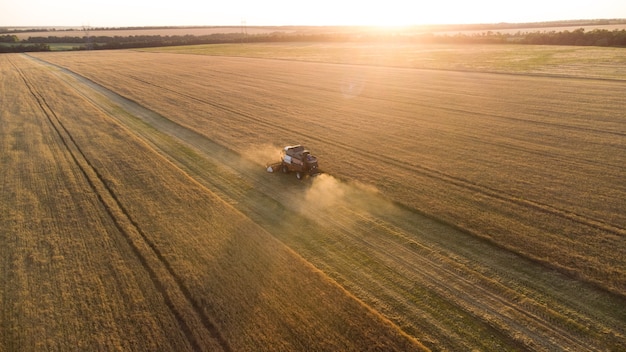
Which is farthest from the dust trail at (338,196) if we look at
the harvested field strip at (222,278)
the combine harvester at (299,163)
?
the harvested field strip at (222,278)

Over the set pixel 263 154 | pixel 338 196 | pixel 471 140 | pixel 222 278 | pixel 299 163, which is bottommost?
pixel 222 278

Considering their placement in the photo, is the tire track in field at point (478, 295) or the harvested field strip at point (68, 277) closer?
the tire track in field at point (478, 295)

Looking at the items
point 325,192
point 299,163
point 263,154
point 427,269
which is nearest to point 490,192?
point 427,269

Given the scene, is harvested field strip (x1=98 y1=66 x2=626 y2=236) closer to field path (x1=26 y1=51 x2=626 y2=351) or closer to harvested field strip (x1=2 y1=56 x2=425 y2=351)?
field path (x1=26 y1=51 x2=626 y2=351)

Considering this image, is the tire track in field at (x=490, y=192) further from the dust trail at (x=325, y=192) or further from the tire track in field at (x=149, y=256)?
the tire track in field at (x=149, y=256)

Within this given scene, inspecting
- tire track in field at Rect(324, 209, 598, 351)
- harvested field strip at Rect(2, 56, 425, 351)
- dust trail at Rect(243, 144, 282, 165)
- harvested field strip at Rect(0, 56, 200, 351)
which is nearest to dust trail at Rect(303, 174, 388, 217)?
tire track in field at Rect(324, 209, 598, 351)

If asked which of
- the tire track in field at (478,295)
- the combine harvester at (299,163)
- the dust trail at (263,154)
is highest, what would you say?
the combine harvester at (299,163)

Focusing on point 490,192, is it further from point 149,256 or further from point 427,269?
point 149,256

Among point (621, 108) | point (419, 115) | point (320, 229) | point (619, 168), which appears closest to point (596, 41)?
point (621, 108)
